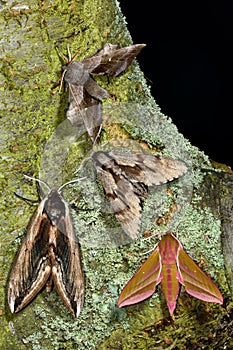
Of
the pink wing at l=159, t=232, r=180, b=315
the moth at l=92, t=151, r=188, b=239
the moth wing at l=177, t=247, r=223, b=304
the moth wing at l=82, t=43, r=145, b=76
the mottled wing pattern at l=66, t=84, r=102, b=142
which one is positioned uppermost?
the moth wing at l=82, t=43, r=145, b=76

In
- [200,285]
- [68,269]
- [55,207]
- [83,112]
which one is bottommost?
[200,285]

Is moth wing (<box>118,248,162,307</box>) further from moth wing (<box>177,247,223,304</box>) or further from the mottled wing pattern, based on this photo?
the mottled wing pattern

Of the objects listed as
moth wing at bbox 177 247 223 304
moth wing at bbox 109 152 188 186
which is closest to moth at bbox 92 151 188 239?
moth wing at bbox 109 152 188 186

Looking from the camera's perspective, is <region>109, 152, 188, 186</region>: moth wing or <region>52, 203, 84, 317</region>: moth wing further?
<region>109, 152, 188, 186</region>: moth wing

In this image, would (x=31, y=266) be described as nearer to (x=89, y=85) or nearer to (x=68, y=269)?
(x=68, y=269)

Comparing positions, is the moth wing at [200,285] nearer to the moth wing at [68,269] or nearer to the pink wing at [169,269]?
the pink wing at [169,269]

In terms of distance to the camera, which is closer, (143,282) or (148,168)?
(143,282)

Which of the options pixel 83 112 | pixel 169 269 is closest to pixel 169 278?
pixel 169 269

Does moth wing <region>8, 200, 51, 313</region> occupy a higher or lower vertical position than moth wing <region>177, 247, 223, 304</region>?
higher
